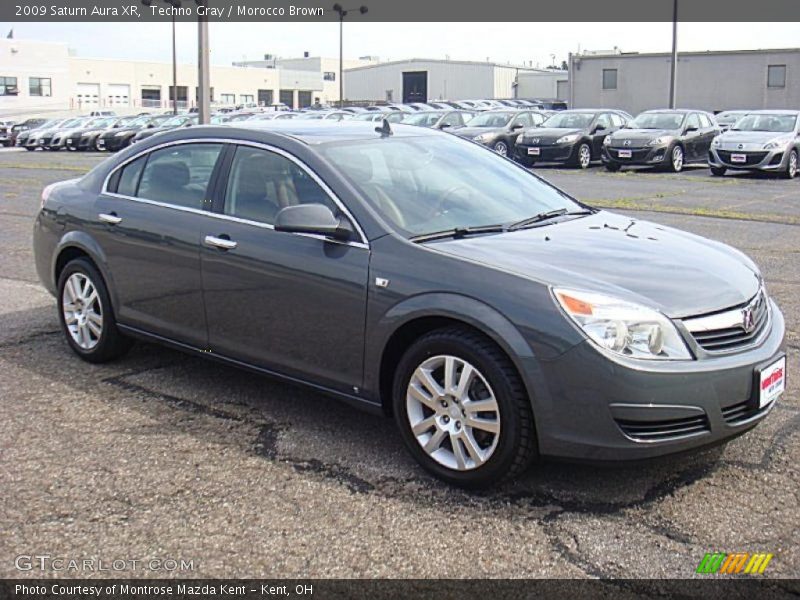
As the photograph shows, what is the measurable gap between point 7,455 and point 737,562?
3250 mm

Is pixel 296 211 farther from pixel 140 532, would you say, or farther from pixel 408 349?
pixel 140 532

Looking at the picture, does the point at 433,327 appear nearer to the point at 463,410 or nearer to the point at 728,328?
the point at 463,410

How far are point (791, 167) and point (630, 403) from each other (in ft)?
64.0

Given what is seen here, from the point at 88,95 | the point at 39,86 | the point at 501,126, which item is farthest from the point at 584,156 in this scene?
the point at 88,95

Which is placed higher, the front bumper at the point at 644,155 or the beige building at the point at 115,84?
the beige building at the point at 115,84

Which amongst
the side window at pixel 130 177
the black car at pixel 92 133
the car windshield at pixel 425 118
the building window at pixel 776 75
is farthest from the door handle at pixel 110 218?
the building window at pixel 776 75

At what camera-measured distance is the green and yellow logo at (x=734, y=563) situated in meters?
3.31

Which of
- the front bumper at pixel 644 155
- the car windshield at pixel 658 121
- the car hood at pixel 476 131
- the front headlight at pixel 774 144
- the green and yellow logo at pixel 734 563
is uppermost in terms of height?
the car windshield at pixel 658 121

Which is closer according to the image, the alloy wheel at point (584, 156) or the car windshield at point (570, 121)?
the alloy wheel at point (584, 156)

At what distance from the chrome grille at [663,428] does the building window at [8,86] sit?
267ft

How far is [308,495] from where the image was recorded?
396 cm

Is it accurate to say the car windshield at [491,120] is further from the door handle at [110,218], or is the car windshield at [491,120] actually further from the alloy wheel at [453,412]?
the alloy wheel at [453,412]

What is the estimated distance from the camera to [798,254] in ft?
32.0

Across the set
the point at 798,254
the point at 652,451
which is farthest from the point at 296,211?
the point at 798,254
